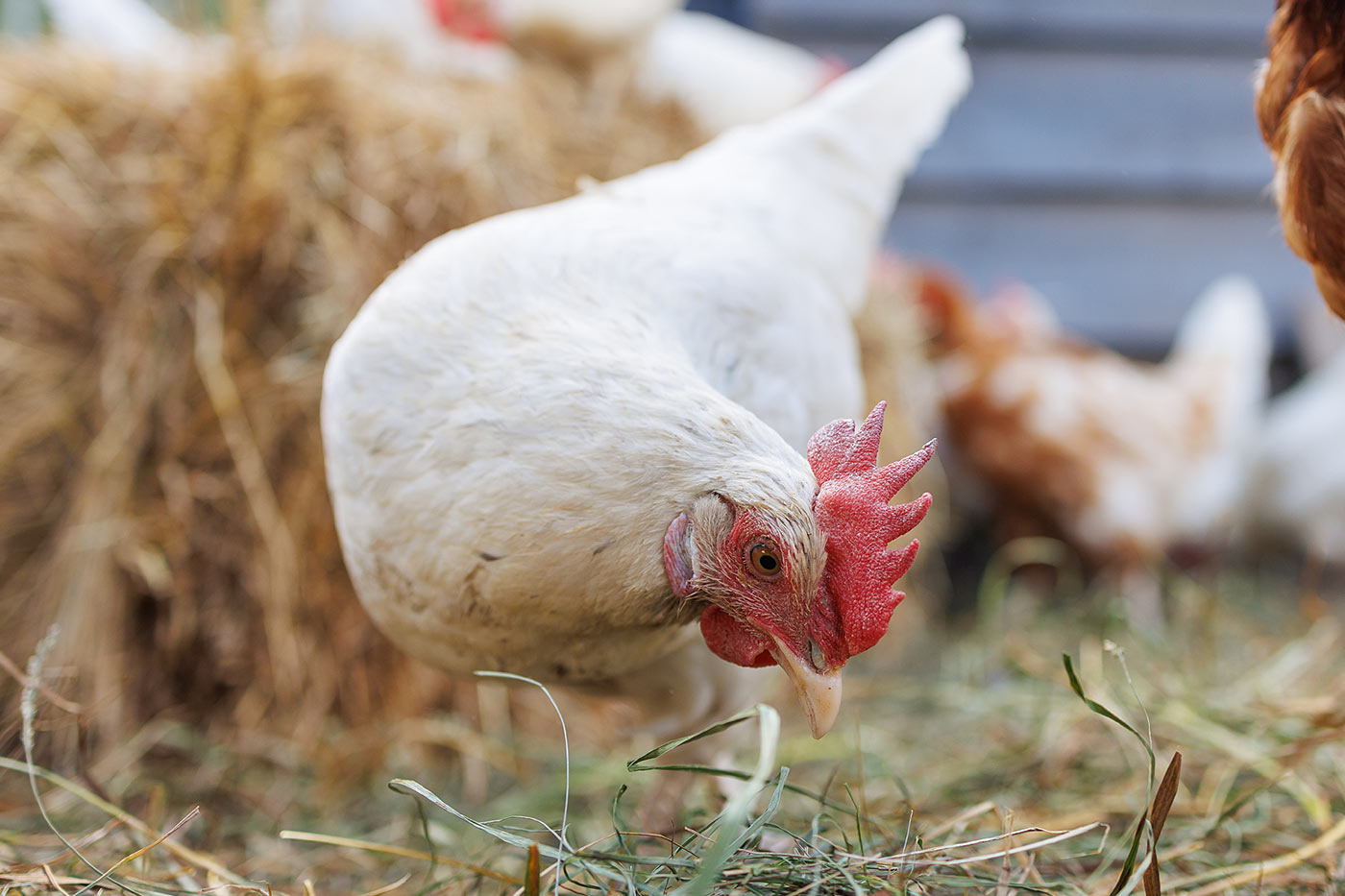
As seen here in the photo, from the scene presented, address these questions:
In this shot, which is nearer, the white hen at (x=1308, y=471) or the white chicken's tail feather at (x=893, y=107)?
the white chicken's tail feather at (x=893, y=107)

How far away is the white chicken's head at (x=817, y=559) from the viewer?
0.86 m

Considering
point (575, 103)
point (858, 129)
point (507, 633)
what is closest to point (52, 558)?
point (507, 633)

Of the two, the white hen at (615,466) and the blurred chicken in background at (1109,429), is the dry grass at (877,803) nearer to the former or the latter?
the white hen at (615,466)

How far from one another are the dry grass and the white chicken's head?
0.40 feet

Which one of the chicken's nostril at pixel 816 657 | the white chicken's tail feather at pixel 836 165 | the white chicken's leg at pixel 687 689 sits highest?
the white chicken's tail feather at pixel 836 165

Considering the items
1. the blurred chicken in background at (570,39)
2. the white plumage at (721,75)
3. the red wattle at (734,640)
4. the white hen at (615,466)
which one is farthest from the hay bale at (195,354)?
the red wattle at (734,640)

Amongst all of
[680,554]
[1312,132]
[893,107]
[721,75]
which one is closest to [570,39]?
[721,75]

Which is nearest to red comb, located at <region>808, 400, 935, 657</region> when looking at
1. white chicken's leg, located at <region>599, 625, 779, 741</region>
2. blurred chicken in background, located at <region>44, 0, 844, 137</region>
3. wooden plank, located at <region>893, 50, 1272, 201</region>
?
white chicken's leg, located at <region>599, 625, 779, 741</region>

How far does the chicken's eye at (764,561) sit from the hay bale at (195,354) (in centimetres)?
117

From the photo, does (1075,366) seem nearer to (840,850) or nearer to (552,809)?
(552,809)

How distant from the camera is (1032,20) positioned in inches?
119

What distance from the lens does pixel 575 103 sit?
2.21m

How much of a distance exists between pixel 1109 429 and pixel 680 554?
2.67 metres

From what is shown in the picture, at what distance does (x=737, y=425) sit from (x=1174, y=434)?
2.78 metres
